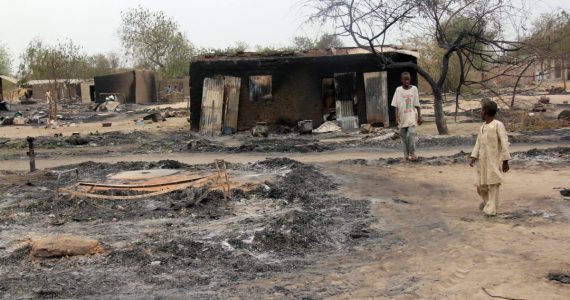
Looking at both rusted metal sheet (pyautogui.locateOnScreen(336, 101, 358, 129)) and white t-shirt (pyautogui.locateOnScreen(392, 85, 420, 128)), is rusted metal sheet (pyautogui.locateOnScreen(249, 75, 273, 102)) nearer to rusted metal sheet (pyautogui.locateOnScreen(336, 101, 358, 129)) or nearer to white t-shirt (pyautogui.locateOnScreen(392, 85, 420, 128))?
rusted metal sheet (pyautogui.locateOnScreen(336, 101, 358, 129))

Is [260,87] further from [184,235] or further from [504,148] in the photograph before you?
[184,235]

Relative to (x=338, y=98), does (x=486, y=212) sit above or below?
below

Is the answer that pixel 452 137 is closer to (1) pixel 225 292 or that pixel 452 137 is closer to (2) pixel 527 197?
(2) pixel 527 197

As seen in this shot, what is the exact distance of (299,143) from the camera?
15.9 metres

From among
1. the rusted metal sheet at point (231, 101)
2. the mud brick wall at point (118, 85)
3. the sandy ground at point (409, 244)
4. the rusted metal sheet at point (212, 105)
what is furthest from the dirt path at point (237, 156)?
the mud brick wall at point (118, 85)

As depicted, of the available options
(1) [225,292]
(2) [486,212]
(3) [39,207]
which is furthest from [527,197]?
(3) [39,207]

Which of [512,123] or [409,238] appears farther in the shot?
[512,123]

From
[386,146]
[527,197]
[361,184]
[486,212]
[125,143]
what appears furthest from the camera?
[125,143]

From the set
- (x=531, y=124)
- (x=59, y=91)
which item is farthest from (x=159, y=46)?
(x=531, y=124)

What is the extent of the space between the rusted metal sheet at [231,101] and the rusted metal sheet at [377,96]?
437cm

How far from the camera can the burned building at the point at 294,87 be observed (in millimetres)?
19297

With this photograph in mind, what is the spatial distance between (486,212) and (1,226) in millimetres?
5617

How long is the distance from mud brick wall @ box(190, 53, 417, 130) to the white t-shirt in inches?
353

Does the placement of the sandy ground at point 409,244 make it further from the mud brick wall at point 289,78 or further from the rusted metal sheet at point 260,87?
the rusted metal sheet at point 260,87
